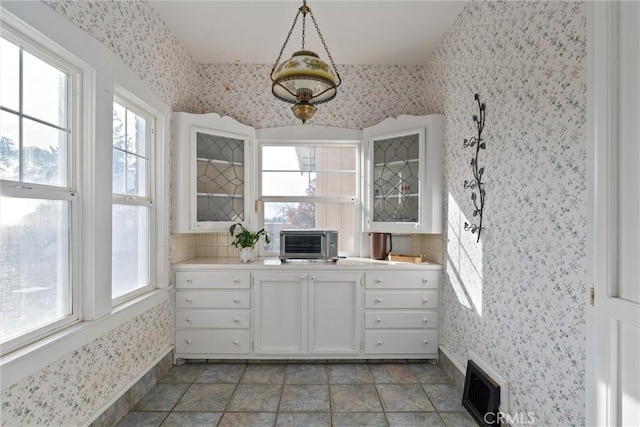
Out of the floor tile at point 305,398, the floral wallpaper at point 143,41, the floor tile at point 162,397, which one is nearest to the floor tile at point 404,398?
the floor tile at point 305,398

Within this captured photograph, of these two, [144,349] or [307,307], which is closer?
[144,349]

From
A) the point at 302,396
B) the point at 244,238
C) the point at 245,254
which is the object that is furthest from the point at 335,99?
the point at 302,396

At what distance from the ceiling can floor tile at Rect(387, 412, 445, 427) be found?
2.78m

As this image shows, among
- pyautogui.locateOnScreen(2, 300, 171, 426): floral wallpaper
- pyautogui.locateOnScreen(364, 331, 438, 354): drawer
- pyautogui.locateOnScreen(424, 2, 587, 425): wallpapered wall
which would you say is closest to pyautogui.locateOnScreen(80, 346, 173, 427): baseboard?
pyautogui.locateOnScreen(2, 300, 171, 426): floral wallpaper

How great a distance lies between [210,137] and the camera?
108 inches

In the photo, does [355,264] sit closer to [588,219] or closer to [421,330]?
[421,330]

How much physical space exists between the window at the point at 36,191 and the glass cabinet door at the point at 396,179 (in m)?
2.21

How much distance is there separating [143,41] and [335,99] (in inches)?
64.6

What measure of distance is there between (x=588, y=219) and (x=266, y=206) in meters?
2.49

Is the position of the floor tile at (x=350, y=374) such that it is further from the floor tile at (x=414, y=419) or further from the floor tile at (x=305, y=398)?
the floor tile at (x=414, y=419)

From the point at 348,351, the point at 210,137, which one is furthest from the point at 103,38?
the point at 348,351

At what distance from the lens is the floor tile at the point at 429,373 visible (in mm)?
2354

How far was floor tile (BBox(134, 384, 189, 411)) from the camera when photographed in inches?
79.1

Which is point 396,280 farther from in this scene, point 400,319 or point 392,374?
point 392,374
